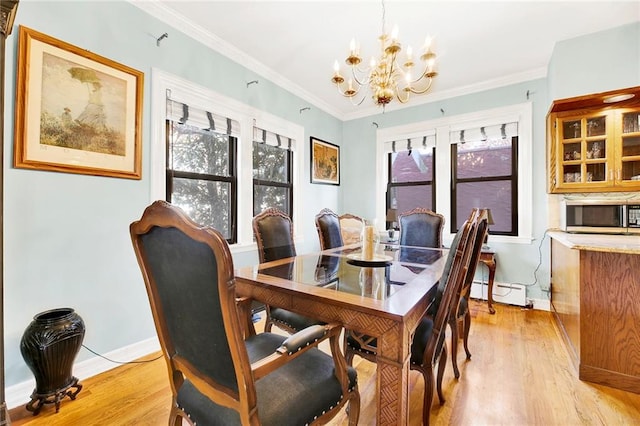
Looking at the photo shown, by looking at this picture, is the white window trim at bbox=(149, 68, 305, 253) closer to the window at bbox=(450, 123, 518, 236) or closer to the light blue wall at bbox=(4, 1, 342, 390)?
the light blue wall at bbox=(4, 1, 342, 390)

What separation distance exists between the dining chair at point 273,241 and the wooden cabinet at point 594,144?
9.38 ft

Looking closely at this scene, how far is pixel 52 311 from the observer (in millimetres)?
1721

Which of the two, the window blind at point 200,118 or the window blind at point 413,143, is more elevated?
the window blind at point 413,143

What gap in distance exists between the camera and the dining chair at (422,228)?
297 centimetres

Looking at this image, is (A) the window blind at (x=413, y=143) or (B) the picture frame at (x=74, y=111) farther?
(A) the window blind at (x=413, y=143)

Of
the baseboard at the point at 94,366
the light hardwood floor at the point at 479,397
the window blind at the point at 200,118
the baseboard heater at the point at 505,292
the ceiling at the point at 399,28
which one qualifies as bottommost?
the light hardwood floor at the point at 479,397

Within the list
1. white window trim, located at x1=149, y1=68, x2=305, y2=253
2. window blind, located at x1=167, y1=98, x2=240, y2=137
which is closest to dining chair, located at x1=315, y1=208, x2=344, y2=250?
white window trim, located at x1=149, y1=68, x2=305, y2=253

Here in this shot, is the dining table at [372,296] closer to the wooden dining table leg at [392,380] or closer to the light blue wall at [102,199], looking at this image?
the wooden dining table leg at [392,380]

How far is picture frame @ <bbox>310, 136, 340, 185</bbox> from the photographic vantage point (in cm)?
419

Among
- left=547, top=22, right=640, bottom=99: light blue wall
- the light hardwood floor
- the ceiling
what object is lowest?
the light hardwood floor

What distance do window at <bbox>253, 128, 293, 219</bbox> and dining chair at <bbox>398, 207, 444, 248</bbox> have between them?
1535 mm

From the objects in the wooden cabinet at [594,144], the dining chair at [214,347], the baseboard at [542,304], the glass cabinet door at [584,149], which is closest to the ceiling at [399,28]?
the wooden cabinet at [594,144]

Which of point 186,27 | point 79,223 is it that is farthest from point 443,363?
point 186,27

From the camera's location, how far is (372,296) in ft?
4.17
